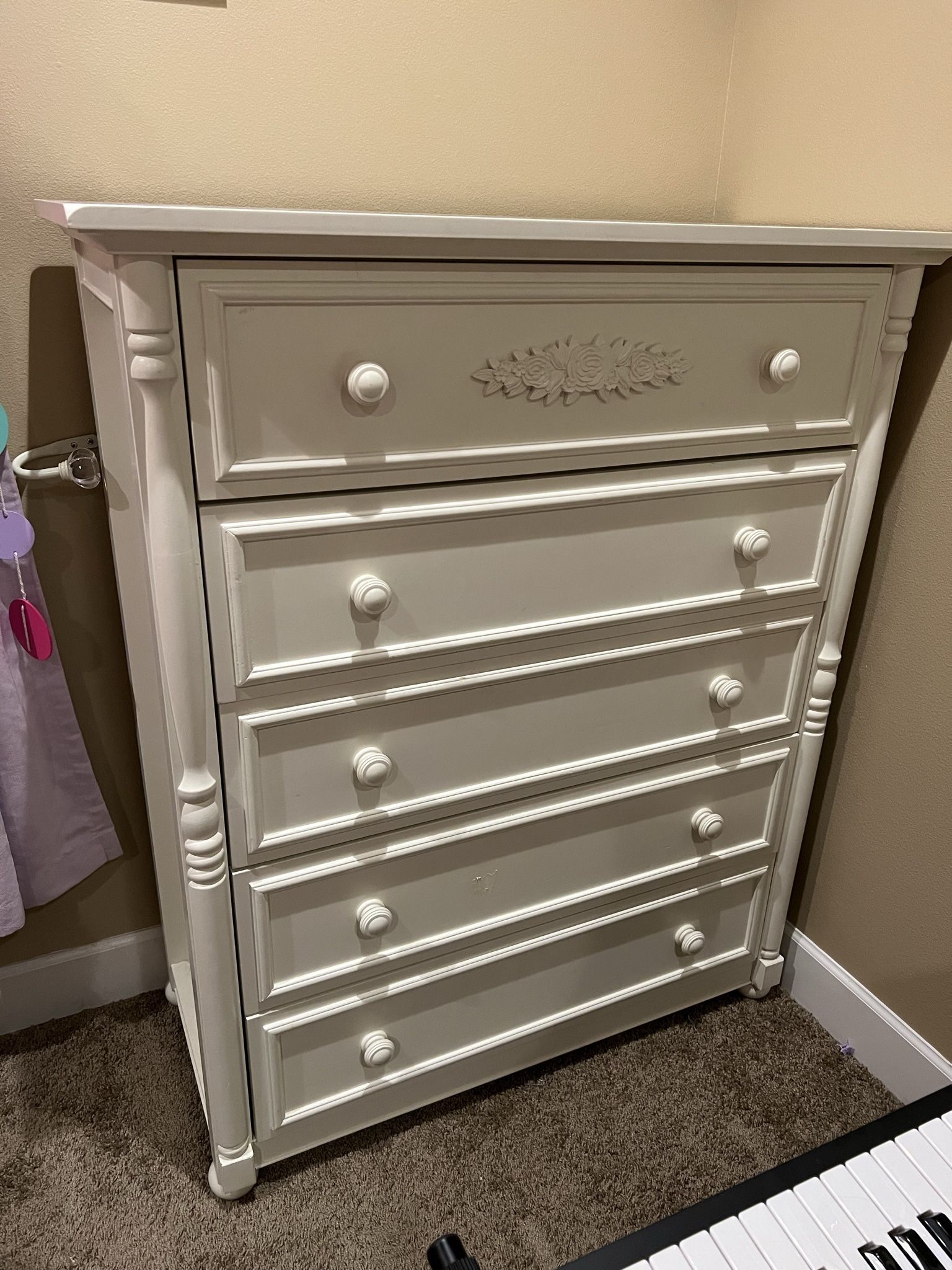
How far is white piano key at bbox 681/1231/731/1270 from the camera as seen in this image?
686 mm

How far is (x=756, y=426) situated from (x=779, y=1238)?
859 mm

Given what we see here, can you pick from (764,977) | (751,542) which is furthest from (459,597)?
(764,977)

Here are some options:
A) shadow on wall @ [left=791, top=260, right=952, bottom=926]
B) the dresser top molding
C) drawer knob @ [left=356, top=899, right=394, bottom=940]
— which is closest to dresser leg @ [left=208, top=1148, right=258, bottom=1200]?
drawer knob @ [left=356, top=899, right=394, bottom=940]

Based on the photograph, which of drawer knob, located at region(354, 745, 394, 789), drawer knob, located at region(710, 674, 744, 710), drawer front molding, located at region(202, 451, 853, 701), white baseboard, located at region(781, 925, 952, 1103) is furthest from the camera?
white baseboard, located at region(781, 925, 952, 1103)

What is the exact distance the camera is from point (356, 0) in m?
1.23

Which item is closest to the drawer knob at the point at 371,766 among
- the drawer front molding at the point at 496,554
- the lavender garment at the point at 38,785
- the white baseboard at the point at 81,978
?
the drawer front molding at the point at 496,554

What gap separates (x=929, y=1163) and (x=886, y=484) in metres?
0.91

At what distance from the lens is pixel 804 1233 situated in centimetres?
71

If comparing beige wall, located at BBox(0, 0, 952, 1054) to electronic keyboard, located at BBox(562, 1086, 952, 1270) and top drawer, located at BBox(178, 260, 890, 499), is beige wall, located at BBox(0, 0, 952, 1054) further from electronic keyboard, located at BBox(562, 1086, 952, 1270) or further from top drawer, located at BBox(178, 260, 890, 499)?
electronic keyboard, located at BBox(562, 1086, 952, 1270)

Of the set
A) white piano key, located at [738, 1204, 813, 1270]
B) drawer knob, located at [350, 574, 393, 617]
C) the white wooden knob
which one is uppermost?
drawer knob, located at [350, 574, 393, 617]

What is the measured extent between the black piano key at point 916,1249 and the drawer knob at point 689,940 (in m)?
0.74

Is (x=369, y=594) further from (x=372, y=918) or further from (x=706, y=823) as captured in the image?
(x=706, y=823)

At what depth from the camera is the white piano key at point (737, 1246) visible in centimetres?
69

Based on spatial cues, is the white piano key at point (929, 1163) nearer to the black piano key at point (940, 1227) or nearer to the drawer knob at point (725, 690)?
the black piano key at point (940, 1227)
